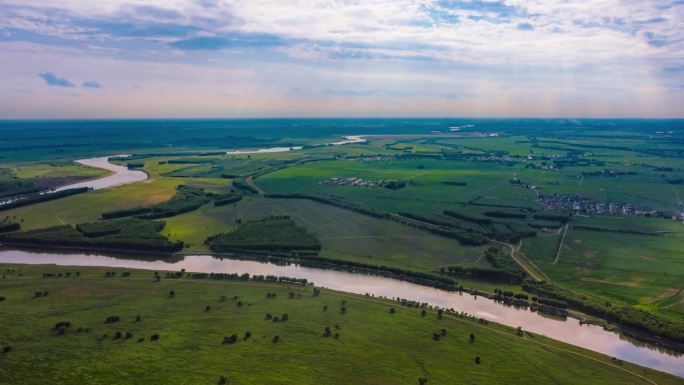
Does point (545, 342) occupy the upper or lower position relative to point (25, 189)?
lower

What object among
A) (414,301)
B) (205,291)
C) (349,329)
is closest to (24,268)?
(205,291)

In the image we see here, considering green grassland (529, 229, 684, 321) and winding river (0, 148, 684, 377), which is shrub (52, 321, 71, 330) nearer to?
winding river (0, 148, 684, 377)

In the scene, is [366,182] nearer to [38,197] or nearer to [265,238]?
[265,238]

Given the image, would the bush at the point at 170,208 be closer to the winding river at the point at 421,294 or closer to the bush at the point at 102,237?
the bush at the point at 102,237

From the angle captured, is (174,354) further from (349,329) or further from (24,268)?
(24,268)

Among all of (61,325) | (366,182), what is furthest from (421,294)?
(366,182)

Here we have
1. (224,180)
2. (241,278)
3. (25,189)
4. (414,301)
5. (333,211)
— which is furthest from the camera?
(224,180)

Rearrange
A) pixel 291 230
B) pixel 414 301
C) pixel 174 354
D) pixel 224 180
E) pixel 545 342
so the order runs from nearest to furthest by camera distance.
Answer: pixel 174 354 < pixel 545 342 < pixel 414 301 < pixel 291 230 < pixel 224 180
